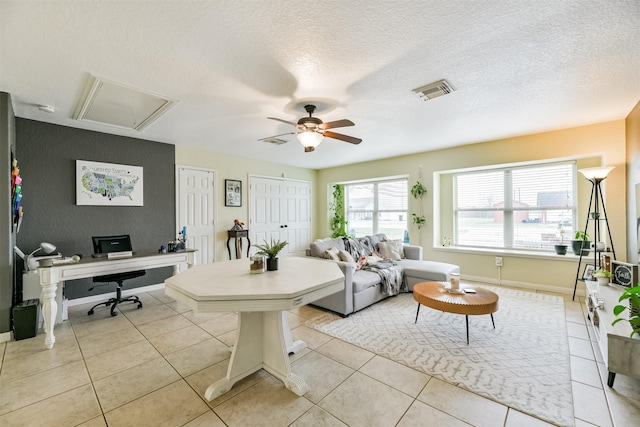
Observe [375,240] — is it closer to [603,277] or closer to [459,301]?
[459,301]

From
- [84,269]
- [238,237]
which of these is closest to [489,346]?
[84,269]

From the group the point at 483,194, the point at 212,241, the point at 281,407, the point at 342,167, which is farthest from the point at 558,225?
the point at 212,241

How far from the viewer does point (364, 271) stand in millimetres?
3893

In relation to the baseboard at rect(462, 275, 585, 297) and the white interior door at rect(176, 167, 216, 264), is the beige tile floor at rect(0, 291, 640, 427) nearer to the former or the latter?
the baseboard at rect(462, 275, 585, 297)

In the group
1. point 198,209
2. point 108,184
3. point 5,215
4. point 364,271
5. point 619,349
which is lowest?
point 619,349

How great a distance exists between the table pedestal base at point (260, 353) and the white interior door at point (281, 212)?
366 centimetres

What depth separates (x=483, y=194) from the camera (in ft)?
16.9

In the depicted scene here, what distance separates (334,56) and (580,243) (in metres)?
4.45

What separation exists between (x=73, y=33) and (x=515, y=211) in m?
6.15

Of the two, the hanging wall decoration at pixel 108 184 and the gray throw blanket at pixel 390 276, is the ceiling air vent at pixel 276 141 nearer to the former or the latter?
the hanging wall decoration at pixel 108 184

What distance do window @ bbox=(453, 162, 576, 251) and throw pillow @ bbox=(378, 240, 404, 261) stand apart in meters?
1.47

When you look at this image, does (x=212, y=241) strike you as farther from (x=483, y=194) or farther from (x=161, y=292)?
(x=483, y=194)

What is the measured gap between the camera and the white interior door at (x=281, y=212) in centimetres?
595

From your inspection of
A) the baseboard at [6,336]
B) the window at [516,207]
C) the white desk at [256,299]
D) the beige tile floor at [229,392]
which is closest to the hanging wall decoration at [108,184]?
the baseboard at [6,336]
